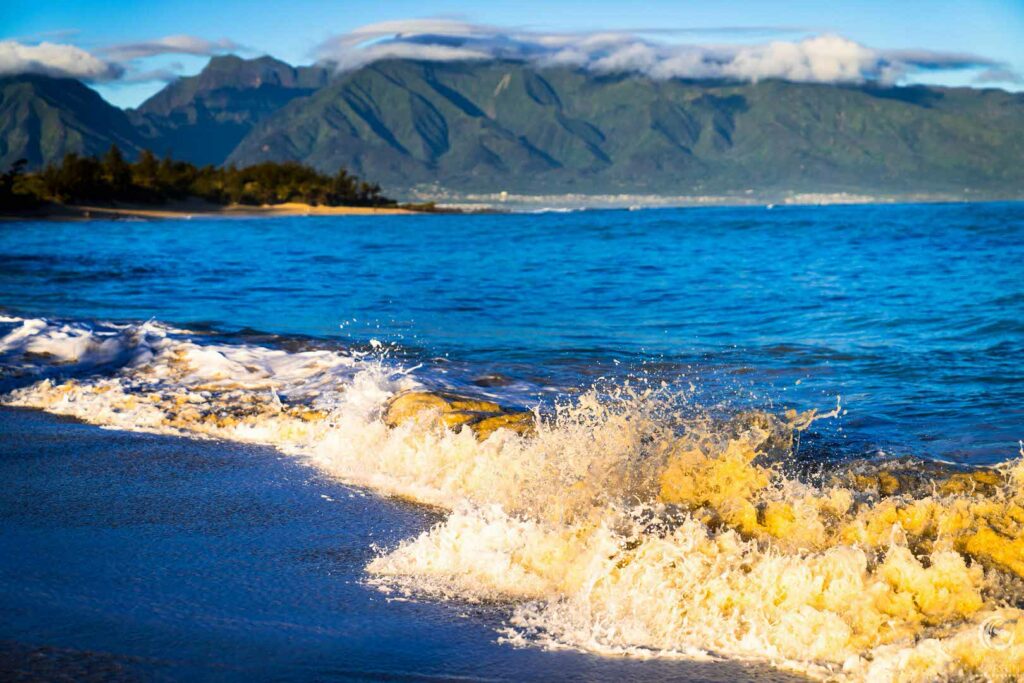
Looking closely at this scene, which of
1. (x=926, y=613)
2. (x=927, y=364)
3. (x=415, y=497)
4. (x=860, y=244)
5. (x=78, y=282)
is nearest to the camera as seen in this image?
(x=926, y=613)

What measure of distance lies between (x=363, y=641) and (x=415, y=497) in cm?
209

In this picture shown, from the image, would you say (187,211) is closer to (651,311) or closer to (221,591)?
(651,311)

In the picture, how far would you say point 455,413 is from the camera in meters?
7.48

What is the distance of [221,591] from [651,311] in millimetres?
13272

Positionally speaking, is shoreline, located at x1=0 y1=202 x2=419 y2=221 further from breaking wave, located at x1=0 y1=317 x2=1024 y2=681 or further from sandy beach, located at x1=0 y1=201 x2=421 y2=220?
breaking wave, located at x1=0 y1=317 x2=1024 y2=681

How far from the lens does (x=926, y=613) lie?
13.6 ft

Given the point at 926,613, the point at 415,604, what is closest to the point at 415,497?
the point at 415,604

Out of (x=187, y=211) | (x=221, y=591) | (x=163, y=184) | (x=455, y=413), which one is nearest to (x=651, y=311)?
(x=455, y=413)

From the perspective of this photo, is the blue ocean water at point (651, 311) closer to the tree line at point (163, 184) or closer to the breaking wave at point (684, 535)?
the breaking wave at point (684, 535)

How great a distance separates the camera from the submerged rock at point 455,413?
23.3 feet

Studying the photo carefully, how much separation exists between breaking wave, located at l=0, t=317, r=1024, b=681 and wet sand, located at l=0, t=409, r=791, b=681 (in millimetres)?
215

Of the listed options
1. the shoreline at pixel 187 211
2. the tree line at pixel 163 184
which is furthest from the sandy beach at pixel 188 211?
the tree line at pixel 163 184

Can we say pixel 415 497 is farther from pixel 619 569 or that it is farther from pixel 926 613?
pixel 926 613

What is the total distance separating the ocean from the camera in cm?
411
